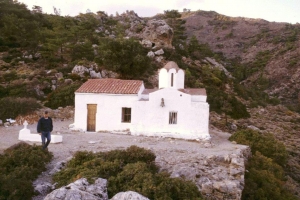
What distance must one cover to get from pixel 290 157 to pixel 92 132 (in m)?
14.6

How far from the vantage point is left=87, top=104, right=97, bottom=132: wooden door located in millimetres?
21141

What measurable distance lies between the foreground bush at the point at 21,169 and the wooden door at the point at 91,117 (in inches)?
294

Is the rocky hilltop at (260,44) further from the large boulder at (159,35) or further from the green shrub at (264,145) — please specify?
the green shrub at (264,145)

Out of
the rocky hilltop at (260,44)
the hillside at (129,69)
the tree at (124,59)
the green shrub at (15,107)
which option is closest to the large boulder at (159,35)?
the hillside at (129,69)

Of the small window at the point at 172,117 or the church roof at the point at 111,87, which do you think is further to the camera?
the church roof at the point at 111,87

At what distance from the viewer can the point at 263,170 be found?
52.0 ft

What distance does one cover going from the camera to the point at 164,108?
19984 mm

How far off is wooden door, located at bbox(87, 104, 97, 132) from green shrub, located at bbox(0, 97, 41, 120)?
602 centimetres

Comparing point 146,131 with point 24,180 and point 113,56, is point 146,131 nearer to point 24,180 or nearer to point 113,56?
point 24,180

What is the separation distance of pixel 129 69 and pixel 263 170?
1826 cm

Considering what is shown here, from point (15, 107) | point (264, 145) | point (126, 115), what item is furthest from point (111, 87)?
point (264, 145)

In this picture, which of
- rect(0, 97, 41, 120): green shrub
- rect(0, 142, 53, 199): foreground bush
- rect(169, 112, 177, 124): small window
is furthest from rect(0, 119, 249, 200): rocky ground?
rect(0, 97, 41, 120): green shrub

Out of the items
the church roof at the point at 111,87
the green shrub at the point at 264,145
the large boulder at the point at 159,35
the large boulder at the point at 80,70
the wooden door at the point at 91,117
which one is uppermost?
the large boulder at the point at 159,35

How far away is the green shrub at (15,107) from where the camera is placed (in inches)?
931
